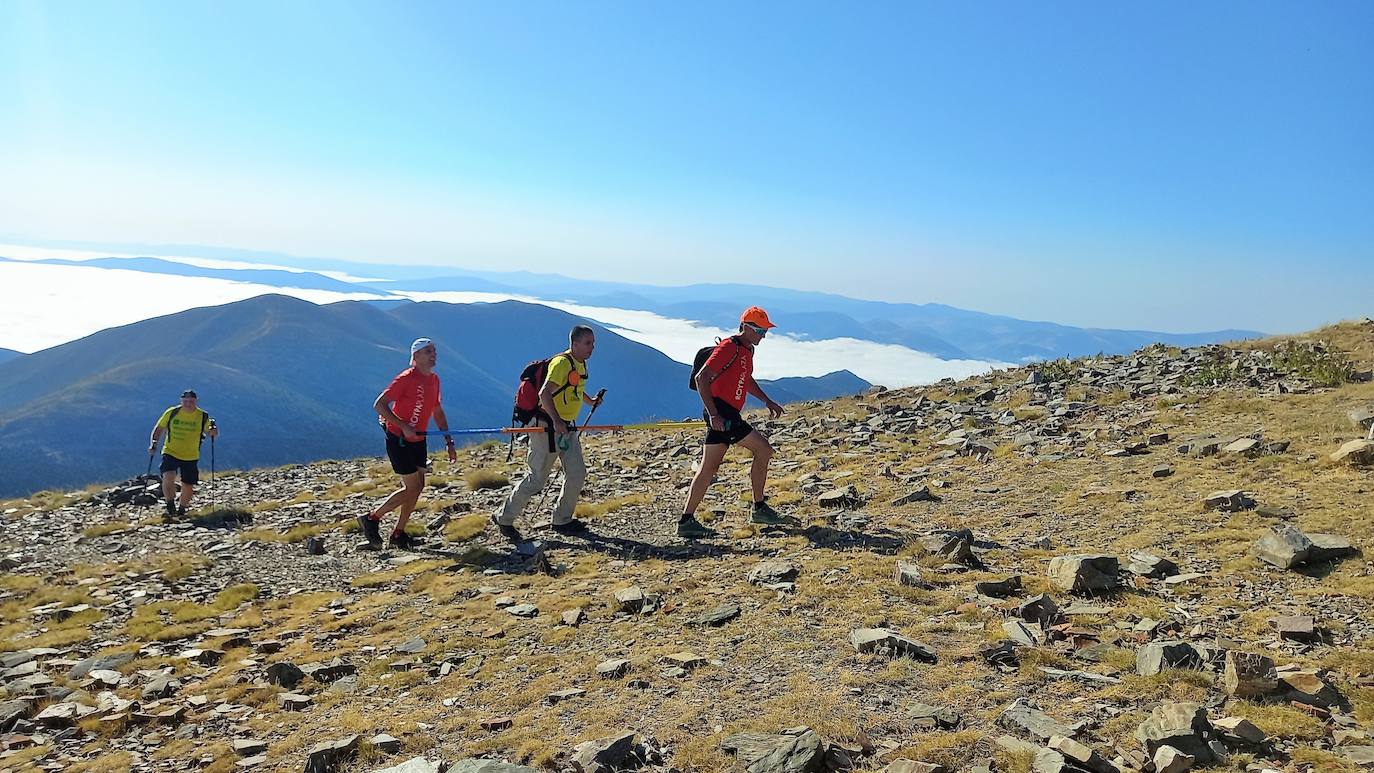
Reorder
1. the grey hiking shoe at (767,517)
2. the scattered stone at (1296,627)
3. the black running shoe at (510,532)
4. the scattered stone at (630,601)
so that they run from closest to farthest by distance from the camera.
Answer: the scattered stone at (1296,627), the scattered stone at (630,601), the grey hiking shoe at (767,517), the black running shoe at (510,532)

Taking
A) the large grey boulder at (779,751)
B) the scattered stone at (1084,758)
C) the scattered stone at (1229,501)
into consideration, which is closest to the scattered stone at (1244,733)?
the scattered stone at (1084,758)

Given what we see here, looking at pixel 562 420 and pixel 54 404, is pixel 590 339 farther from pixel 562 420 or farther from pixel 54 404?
pixel 54 404

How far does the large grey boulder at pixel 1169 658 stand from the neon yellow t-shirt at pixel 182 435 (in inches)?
685

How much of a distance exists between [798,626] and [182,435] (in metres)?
15.1

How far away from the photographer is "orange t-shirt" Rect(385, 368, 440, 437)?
36.7ft

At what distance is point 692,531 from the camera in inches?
431

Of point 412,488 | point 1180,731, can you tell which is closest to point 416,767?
point 1180,731

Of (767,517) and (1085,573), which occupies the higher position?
(1085,573)

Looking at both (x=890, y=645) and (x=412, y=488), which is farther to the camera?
(x=412, y=488)

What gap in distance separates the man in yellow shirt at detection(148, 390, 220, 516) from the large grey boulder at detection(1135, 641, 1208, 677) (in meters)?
17.4

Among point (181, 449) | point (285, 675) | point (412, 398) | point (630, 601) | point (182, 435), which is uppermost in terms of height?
point (412, 398)

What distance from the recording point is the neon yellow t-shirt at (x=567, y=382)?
10.6m

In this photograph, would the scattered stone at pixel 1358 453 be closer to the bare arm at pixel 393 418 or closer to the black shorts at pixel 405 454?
the black shorts at pixel 405 454

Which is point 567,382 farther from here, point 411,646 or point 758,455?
point 411,646
